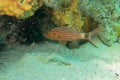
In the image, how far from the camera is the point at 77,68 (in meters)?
3.60

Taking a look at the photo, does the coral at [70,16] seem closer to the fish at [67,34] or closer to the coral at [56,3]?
the coral at [56,3]

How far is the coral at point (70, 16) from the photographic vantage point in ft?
14.1

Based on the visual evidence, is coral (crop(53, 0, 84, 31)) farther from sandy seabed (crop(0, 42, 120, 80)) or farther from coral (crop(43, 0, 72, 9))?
sandy seabed (crop(0, 42, 120, 80))

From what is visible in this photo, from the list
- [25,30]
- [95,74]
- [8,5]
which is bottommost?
[95,74]

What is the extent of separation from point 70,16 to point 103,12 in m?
0.61

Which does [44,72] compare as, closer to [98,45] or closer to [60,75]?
[60,75]

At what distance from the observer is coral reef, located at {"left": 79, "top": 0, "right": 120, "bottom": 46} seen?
405 centimetres

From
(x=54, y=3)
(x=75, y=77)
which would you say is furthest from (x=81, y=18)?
(x=75, y=77)

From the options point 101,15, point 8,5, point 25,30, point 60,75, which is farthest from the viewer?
point 25,30

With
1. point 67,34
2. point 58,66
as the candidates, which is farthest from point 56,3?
point 58,66

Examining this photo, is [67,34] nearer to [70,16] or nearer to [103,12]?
[70,16]

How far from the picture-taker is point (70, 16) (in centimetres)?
432

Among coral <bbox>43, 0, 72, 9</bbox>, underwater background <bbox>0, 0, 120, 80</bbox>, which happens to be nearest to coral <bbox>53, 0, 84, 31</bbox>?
underwater background <bbox>0, 0, 120, 80</bbox>

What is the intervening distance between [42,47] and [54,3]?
1141 mm
